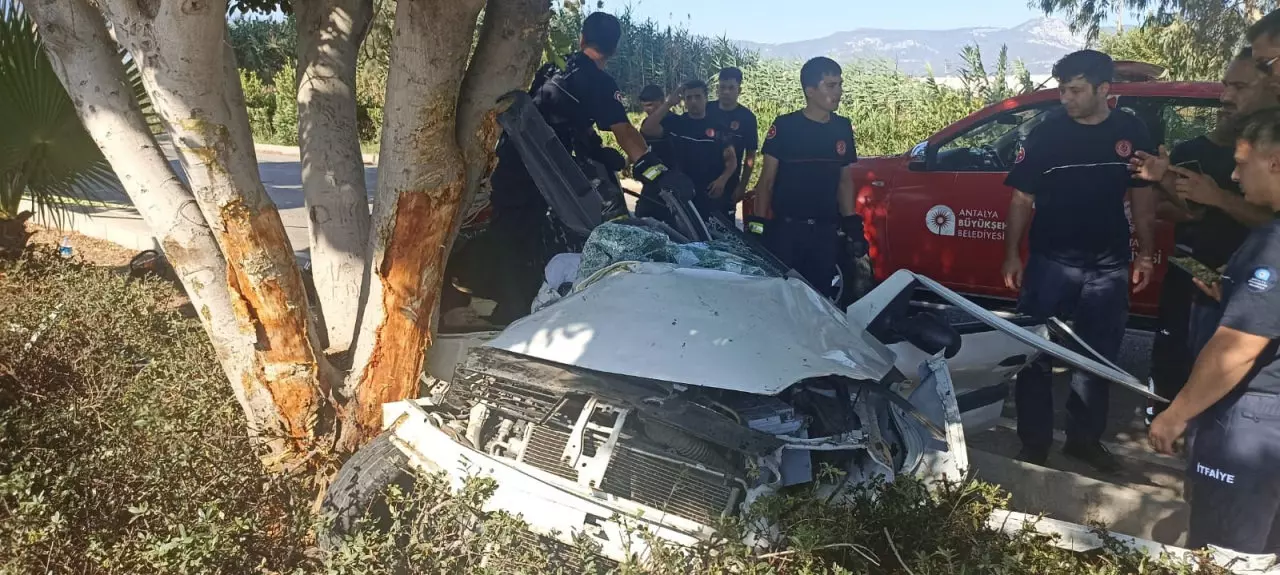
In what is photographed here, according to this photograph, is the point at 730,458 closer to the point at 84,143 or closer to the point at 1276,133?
the point at 1276,133

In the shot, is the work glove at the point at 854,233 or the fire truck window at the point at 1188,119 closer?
the fire truck window at the point at 1188,119

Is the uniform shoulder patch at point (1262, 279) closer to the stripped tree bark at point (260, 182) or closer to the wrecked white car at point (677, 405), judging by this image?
the wrecked white car at point (677, 405)

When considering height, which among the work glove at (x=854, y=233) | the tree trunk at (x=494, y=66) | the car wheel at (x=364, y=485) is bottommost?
the car wheel at (x=364, y=485)

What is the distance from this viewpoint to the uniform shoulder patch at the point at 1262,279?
2.31 m

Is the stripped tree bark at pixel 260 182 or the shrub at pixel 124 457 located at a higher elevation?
the stripped tree bark at pixel 260 182

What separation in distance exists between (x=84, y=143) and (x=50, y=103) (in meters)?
0.28

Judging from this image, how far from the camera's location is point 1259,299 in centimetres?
→ 232

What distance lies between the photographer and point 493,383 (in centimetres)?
276

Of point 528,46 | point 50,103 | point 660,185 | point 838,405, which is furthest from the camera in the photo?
point 50,103

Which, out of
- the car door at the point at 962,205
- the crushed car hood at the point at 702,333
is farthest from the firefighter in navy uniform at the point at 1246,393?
the car door at the point at 962,205

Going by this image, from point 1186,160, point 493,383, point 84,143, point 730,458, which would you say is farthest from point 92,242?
point 1186,160

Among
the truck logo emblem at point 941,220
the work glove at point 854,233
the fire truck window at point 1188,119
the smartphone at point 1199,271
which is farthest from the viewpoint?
the truck logo emblem at point 941,220

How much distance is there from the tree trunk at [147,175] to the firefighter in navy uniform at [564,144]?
1.63 meters

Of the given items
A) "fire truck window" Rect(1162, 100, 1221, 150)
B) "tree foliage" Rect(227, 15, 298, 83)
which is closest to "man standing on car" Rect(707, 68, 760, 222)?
"fire truck window" Rect(1162, 100, 1221, 150)
